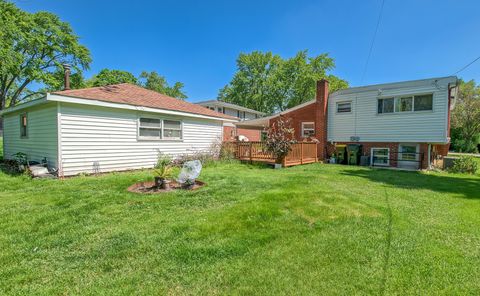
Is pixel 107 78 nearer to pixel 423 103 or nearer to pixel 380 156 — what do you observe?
pixel 380 156

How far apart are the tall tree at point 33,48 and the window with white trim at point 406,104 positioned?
27.9 meters

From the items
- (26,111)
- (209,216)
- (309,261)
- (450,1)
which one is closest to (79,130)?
(26,111)

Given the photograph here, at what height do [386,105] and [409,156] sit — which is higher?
[386,105]

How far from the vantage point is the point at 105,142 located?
8953 millimetres

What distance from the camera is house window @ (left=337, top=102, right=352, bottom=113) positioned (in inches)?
594

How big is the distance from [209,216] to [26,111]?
10216mm

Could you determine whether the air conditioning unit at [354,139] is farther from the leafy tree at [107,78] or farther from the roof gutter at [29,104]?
the leafy tree at [107,78]

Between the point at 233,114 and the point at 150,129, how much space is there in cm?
2373

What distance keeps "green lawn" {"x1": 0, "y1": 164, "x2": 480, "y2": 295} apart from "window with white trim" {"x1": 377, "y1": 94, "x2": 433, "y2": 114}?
8577 mm

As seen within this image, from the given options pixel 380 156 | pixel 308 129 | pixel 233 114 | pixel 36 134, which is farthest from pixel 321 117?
pixel 233 114

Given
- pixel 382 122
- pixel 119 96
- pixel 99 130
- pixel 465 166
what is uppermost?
pixel 119 96

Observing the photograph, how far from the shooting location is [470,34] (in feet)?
36.0

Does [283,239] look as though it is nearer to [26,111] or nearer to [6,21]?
[26,111]

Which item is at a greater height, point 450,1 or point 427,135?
point 450,1
